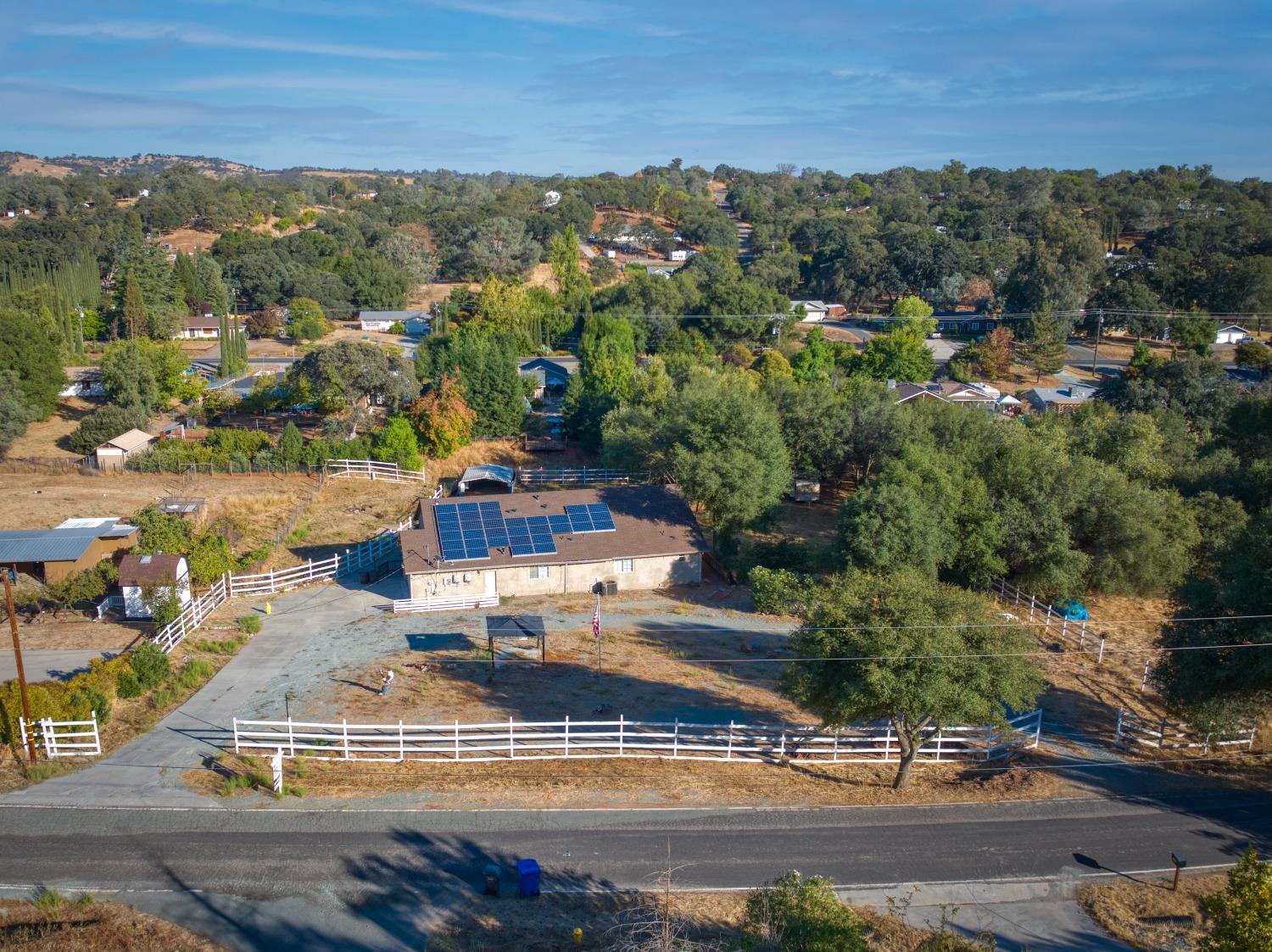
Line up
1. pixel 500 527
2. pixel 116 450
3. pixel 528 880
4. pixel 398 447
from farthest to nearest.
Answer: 1. pixel 398 447
2. pixel 116 450
3. pixel 500 527
4. pixel 528 880

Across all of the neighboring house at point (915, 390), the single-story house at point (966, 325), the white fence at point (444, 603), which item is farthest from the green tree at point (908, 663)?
the single-story house at point (966, 325)

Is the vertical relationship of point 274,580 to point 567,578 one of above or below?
below

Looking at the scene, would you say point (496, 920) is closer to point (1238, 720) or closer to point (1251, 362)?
point (1238, 720)

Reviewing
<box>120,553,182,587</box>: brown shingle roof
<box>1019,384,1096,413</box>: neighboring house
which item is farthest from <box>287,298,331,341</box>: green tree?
<box>1019,384,1096,413</box>: neighboring house

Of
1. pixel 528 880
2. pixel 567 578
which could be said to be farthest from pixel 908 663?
pixel 567 578

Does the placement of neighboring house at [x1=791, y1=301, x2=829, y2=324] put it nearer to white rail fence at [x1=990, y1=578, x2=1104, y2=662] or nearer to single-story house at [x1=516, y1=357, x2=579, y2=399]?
single-story house at [x1=516, y1=357, x2=579, y2=399]

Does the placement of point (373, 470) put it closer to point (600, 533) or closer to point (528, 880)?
point (600, 533)

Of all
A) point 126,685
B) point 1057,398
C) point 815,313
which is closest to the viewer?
point 126,685

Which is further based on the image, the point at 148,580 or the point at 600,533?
the point at 600,533
